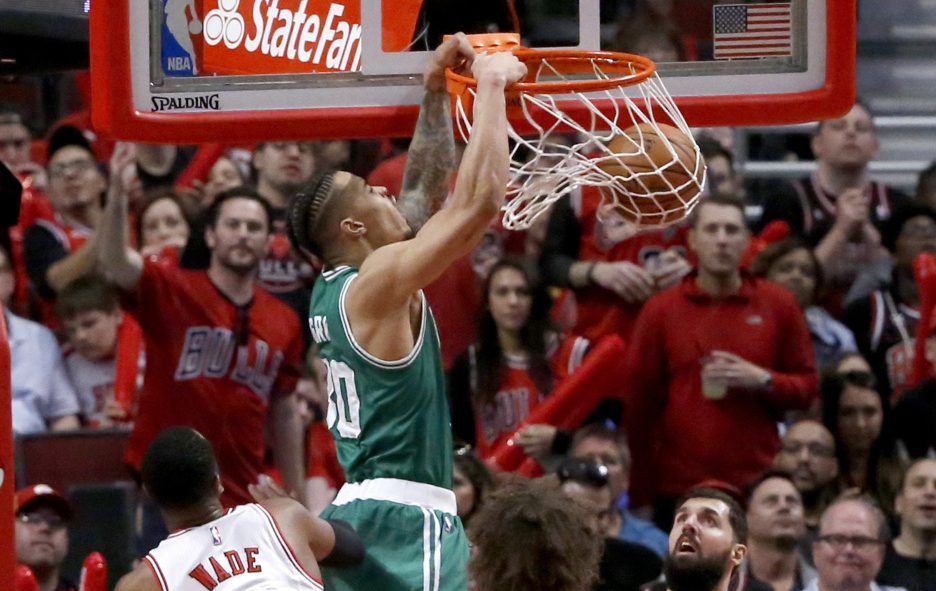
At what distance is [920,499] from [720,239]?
1336 mm

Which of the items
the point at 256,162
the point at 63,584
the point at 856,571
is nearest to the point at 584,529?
the point at 856,571

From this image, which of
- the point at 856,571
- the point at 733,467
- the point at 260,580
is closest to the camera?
the point at 260,580

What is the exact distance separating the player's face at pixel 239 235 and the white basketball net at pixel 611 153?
96.1 inches

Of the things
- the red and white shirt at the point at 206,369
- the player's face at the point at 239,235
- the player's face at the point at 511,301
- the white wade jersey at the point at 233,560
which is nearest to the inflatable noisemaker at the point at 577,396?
the player's face at the point at 511,301

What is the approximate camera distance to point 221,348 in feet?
24.6

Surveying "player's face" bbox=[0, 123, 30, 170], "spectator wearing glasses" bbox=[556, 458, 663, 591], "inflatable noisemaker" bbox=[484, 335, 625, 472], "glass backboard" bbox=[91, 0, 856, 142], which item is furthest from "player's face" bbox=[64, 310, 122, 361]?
"glass backboard" bbox=[91, 0, 856, 142]

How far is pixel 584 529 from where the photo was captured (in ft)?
14.6

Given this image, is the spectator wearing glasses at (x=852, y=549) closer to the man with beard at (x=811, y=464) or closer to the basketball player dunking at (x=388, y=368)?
the man with beard at (x=811, y=464)

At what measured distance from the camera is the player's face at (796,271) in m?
8.07

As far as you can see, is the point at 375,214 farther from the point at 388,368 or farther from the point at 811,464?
the point at 811,464

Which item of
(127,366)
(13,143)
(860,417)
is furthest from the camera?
(13,143)

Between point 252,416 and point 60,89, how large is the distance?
3853mm

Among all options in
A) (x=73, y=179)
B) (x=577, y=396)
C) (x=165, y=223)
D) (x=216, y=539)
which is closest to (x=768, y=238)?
(x=577, y=396)

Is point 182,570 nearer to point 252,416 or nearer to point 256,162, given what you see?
point 252,416
